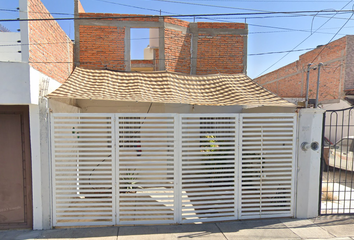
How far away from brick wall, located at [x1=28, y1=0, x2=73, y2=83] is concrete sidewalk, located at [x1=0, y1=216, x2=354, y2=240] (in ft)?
10.3

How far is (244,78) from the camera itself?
21.7ft

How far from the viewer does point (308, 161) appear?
14.1ft

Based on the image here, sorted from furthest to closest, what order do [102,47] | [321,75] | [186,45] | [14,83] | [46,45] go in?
[321,75] < [186,45] < [102,47] < [46,45] < [14,83]

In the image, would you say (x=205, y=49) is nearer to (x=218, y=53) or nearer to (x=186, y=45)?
(x=218, y=53)

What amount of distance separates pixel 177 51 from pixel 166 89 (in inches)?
117

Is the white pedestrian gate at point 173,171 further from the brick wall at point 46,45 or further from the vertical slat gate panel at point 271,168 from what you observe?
the brick wall at point 46,45

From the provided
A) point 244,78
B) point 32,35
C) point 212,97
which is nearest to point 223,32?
point 244,78

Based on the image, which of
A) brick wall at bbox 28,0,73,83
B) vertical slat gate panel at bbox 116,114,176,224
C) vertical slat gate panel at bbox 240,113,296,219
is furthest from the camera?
vertical slat gate panel at bbox 240,113,296,219

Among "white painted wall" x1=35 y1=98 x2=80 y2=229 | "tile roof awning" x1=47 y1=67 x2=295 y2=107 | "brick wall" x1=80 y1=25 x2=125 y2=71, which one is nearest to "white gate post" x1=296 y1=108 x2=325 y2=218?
"tile roof awning" x1=47 y1=67 x2=295 y2=107

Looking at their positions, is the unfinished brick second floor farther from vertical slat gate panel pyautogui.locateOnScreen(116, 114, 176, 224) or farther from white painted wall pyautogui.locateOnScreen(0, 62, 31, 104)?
vertical slat gate panel pyautogui.locateOnScreen(116, 114, 176, 224)

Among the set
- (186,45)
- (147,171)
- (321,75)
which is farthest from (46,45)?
(321,75)

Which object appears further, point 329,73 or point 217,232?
point 329,73

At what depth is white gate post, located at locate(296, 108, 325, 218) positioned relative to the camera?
4277 mm

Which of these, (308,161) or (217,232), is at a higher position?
(308,161)
